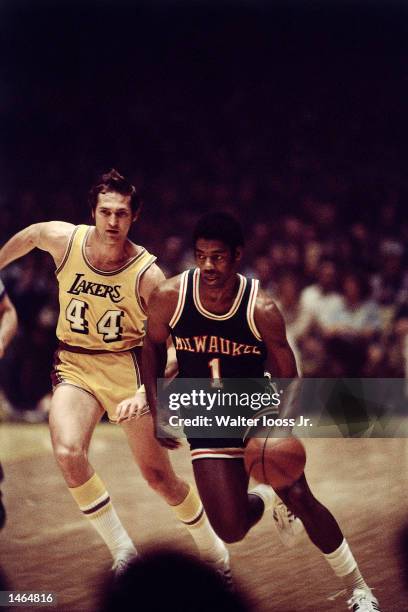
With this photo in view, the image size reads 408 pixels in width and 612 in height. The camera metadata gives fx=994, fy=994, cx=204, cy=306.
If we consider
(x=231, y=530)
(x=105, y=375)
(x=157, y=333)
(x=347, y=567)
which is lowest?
(x=347, y=567)

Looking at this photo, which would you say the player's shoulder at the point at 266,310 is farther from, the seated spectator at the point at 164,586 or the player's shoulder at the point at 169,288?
the seated spectator at the point at 164,586

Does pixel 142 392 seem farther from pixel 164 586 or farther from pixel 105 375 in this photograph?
pixel 164 586

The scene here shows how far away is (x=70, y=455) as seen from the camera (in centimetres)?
446

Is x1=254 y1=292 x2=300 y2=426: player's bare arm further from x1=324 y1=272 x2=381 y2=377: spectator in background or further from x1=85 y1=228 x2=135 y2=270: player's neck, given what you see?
x1=85 y1=228 x2=135 y2=270: player's neck

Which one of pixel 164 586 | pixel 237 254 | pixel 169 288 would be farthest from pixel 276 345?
pixel 164 586

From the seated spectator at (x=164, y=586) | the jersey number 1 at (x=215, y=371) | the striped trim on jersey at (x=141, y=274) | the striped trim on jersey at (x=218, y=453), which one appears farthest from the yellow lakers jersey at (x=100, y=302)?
the seated spectator at (x=164, y=586)

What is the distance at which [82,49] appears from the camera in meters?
4.80

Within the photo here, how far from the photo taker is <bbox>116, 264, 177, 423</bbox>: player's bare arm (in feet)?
15.0

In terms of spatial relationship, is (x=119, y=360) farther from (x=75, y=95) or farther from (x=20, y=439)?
(x=75, y=95)

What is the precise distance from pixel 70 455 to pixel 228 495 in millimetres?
731

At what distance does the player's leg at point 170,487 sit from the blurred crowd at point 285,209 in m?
0.54

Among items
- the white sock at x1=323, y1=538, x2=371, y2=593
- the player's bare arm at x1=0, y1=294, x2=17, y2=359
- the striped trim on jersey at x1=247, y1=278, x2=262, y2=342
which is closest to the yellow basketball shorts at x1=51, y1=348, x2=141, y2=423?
the player's bare arm at x1=0, y1=294, x2=17, y2=359

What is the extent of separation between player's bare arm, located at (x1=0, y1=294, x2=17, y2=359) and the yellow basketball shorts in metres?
0.35

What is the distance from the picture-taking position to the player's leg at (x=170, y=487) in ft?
15.1
